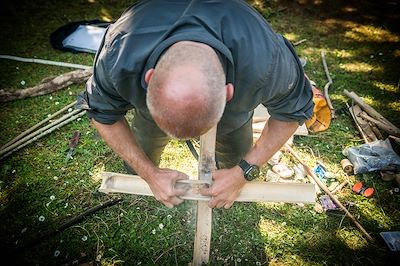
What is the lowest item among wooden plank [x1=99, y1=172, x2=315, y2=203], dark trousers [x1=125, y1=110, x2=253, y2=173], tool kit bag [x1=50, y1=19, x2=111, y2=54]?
tool kit bag [x1=50, y1=19, x2=111, y2=54]

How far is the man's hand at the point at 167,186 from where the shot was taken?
7.15 feet

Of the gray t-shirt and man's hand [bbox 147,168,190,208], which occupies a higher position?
the gray t-shirt

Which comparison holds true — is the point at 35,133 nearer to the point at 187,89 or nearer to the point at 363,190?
the point at 187,89

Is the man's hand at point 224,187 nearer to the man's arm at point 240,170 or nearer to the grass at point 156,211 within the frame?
the man's arm at point 240,170

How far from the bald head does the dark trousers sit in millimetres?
1100

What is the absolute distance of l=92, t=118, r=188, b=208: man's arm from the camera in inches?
86.4

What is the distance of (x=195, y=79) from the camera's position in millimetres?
1469

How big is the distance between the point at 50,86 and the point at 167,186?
3280 millimetres

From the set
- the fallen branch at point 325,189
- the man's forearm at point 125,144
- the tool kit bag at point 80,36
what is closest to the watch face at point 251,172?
the man's forearm at point 125,144

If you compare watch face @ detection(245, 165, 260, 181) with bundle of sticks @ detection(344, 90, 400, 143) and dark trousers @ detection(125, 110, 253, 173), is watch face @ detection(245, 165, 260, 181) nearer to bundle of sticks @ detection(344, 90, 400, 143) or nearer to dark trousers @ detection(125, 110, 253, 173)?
dark trousers @ detection(125, 110, 253, 173)

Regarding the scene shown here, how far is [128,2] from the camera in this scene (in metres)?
6.99

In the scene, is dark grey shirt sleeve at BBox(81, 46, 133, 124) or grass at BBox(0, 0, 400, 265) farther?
grass at BBox(0, 0, 400, 265)

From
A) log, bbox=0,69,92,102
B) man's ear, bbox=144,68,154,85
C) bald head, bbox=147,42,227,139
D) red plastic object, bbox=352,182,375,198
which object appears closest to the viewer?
bald head, bbox=147,42,227,139

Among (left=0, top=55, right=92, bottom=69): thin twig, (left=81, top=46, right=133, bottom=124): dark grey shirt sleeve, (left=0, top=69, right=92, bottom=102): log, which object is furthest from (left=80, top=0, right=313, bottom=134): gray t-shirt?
(left=0, top=55, right=92, bottom=69): thin twig
